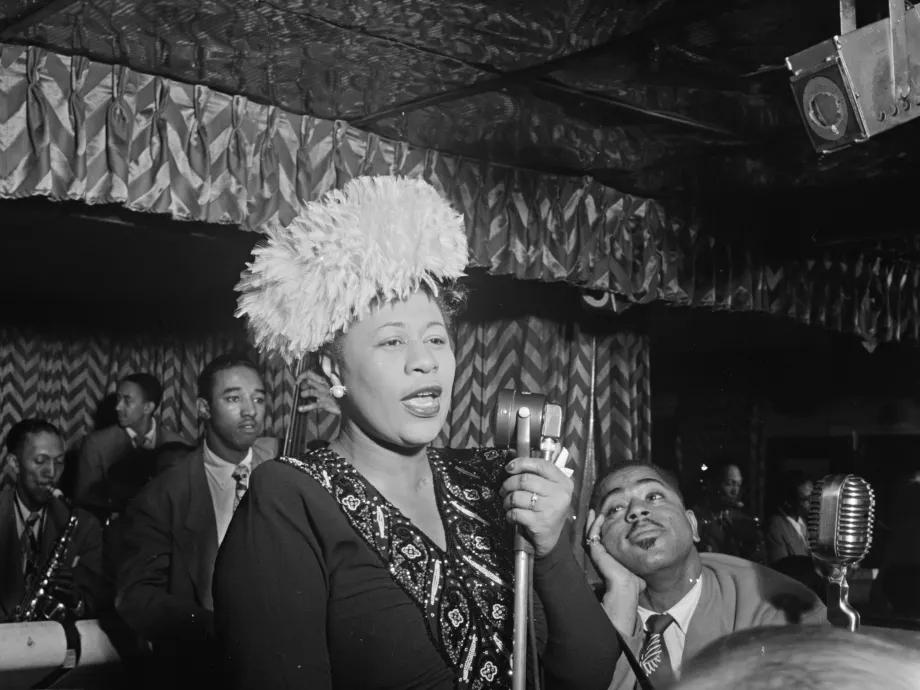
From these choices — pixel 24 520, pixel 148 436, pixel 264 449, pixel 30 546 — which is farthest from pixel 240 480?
pixel 148 436

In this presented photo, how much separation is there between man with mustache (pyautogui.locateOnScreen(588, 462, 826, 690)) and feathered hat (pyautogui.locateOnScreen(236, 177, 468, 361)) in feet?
5.18

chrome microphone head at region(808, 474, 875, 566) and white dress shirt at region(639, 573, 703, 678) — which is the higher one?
chrome microphone head at region(808, 474, 875, 566)

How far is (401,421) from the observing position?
1.92 meters

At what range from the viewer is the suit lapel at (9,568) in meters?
4.97

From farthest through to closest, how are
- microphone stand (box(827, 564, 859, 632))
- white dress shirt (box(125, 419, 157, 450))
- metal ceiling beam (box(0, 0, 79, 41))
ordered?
white dress shirt (box(125, 419, 157, 450)) → metal ceiling beam (box(0, 0, 79, 41)) → microphone stand (box(827, 564, 859, 632))

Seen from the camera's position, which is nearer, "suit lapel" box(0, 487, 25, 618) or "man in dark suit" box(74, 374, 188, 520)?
"suit lapel" box(0, 487, 25, 618)

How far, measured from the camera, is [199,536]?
4000 mm

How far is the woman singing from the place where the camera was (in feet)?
5.63

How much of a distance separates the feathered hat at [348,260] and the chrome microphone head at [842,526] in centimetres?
84

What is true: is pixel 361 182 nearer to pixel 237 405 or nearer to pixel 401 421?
pixel 401 421

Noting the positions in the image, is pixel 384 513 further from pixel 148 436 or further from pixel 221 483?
pixel 148 436

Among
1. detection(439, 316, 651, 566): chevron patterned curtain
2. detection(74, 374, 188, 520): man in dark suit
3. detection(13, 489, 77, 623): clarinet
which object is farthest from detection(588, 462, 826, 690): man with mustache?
detection(74, 374, 188, 520): man in dark suit

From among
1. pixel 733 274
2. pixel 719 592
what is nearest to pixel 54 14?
pixel 719 592

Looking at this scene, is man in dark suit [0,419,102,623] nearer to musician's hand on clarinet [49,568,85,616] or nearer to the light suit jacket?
musician's hand on clarinet [49,568,85,616]
